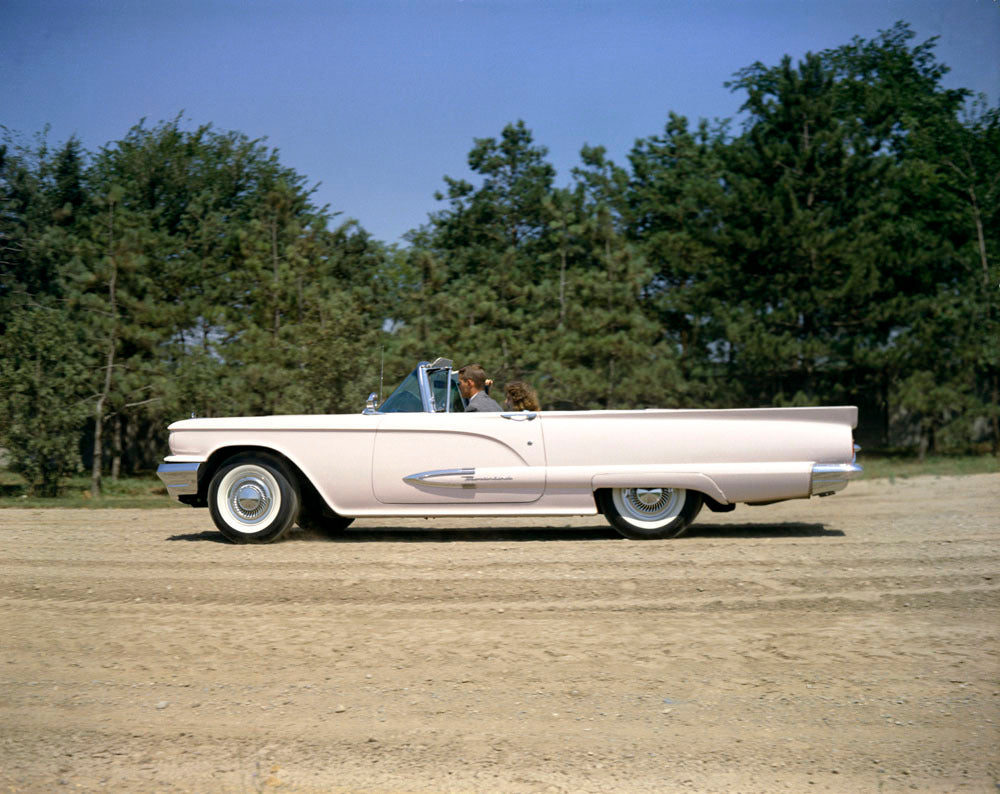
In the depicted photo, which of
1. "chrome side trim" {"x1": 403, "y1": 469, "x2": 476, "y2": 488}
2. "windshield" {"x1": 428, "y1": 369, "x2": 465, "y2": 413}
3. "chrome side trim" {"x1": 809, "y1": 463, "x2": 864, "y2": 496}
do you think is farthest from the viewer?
"windshield" {"x1": 428, "y1": 369, "x2": 465, "y2": 413}

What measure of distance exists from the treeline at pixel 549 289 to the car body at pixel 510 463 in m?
11.1

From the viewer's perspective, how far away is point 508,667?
5.02 metres

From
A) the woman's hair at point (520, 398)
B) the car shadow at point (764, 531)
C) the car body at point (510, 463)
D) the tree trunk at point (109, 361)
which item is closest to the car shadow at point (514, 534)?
the car shadow at point (764, 531)

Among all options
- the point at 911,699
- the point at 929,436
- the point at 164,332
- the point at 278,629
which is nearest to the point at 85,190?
the point at 164,332

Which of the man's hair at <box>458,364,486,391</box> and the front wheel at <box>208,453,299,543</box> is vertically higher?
the man's hair at <box>458,364,486,391</box>

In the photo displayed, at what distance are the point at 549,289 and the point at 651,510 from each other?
1954 cm

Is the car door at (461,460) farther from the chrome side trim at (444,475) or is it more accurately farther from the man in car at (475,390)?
the man in car at (475,390)

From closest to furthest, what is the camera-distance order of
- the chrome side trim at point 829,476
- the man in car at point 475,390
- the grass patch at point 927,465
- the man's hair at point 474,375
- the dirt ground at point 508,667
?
the dirt ground at point 508,667
the chrome side trim at point 829,476
the man in car at point 475,390
the man's hair at point 474,375
the grass patch at point 927,465

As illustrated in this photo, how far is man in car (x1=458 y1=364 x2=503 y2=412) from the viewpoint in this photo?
29.6 feet

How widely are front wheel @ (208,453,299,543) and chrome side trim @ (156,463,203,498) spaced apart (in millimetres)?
169

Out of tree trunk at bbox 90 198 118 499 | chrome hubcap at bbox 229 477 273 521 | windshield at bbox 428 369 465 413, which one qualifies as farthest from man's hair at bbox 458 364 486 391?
tree trunk at bbox 90 198 118 499

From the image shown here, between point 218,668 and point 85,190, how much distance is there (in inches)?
1451

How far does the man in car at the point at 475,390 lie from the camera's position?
9.02 metres

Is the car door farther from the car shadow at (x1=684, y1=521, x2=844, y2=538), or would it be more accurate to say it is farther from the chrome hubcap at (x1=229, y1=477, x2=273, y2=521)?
the car shadow at (x1=684, y1=521, x2=844, y2=538)
